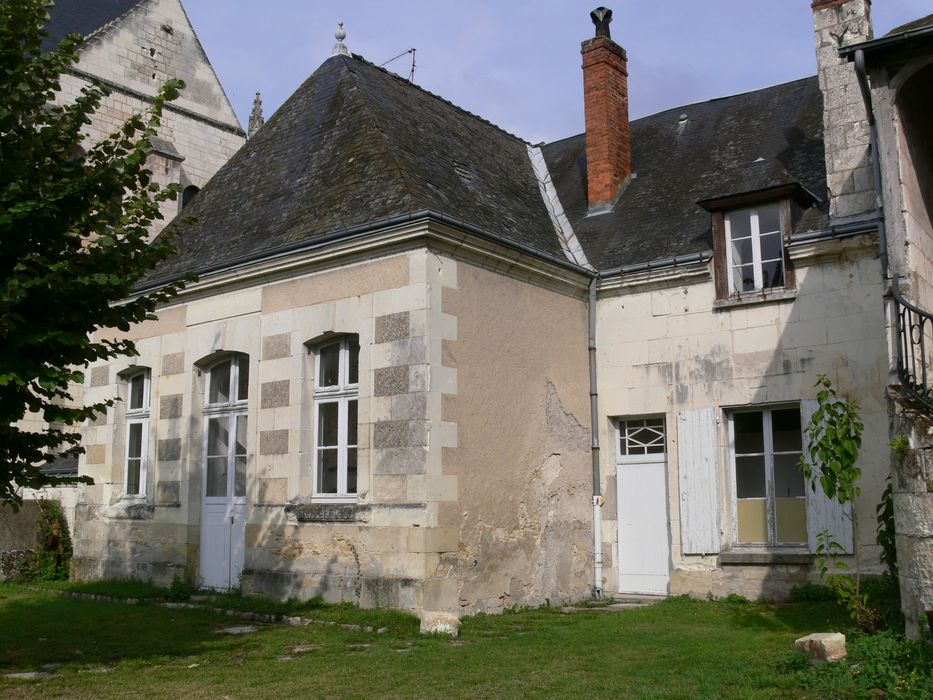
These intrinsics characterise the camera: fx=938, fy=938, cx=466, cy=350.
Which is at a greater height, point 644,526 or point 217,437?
point 217,437

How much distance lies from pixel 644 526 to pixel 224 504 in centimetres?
500

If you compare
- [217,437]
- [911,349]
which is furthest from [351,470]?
[911,349]

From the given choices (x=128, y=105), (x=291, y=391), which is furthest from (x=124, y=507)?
(x=128, y=105)

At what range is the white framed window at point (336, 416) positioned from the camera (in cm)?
994

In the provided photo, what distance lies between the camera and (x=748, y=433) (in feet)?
34.7

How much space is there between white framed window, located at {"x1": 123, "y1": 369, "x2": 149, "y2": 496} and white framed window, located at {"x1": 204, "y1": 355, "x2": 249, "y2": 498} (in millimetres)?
1264

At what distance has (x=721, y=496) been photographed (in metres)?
10.4

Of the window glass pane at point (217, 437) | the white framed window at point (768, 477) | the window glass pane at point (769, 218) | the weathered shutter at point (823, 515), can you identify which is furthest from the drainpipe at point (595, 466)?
the window glass pane at point (217, 437)

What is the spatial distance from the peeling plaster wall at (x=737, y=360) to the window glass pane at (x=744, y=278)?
0.88ft

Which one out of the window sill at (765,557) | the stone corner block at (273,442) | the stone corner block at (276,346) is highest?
the stone corner block at (276,346)

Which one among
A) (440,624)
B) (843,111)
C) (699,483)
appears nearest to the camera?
(440,624)

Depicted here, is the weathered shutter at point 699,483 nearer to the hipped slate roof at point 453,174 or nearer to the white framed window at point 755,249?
the white framed window at point 755,249

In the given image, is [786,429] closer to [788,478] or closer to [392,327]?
[788,478]

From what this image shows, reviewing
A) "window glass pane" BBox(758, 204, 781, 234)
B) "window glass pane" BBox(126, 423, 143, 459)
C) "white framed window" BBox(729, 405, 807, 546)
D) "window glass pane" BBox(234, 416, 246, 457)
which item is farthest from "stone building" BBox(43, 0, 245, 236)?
"white framed window" BBox(729, 405, 807, 546)
